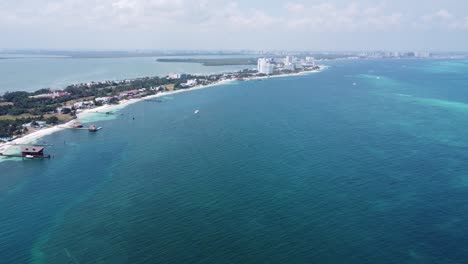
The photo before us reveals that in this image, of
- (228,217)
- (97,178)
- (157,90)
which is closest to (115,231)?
(228,217)

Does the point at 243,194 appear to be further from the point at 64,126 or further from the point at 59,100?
the point at 59,100

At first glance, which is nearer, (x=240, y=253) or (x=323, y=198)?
(x=240, y=253)

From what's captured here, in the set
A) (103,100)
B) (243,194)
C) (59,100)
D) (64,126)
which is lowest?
(243,194)

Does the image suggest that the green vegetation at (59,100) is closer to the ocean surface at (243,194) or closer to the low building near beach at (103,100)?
the low building near beach at (103,100)

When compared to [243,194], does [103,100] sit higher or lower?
higher

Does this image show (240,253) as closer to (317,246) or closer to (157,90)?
(317,246)

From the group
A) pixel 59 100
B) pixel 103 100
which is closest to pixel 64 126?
pixel 59 100

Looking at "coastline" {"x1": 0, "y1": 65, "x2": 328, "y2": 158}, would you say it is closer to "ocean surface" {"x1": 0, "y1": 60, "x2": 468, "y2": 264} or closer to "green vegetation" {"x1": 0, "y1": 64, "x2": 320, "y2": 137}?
"green vegetation" {"x1": 0, "y1": 64, "x2": 320, "y2": 137}

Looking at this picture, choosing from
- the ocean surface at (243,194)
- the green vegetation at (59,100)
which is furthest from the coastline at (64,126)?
the ocean surface at (243,194)

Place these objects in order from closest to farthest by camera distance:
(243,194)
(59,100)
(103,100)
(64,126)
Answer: (243,194) → (64,126) → (59,100) → (103,100)
